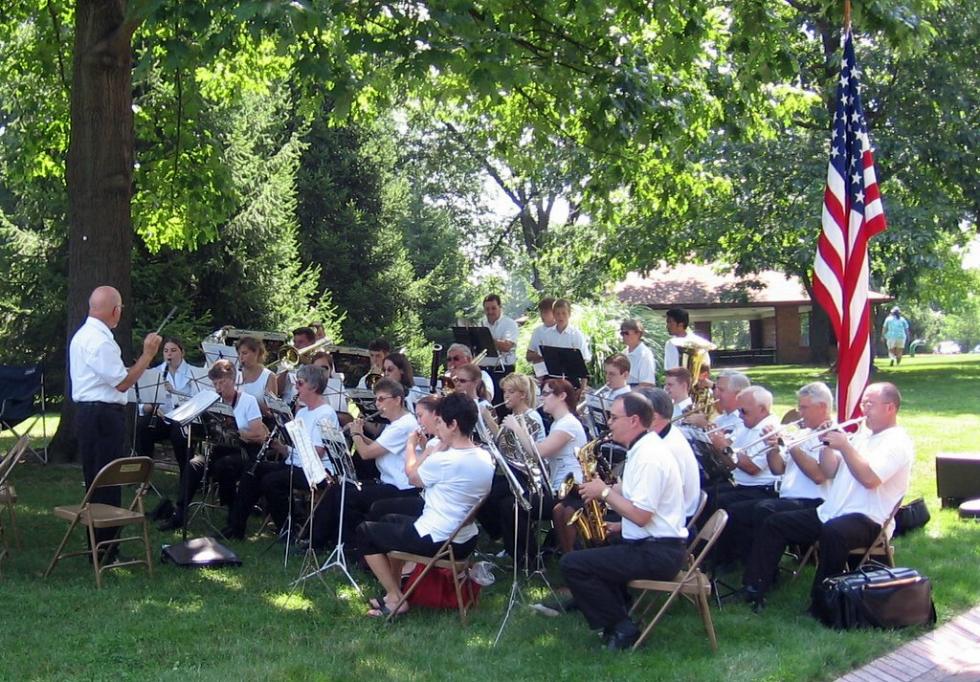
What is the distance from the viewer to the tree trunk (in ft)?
37.5

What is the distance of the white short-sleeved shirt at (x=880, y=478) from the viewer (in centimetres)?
676

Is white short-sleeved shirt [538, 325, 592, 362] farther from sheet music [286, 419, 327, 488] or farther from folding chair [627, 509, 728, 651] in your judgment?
folding chair [627, 509, 728, 651]

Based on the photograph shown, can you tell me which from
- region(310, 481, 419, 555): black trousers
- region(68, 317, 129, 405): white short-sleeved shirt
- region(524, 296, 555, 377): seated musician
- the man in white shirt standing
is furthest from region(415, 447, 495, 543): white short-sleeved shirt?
the man in white shirt standing

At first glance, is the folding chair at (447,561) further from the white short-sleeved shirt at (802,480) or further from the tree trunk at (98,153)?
the tree trunk at (98,153)

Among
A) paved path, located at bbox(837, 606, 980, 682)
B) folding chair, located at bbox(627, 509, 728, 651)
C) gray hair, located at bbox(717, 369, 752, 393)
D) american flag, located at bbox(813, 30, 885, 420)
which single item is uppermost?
american flag, located at bbox(813, 30, 885, 420)

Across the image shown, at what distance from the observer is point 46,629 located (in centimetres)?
662

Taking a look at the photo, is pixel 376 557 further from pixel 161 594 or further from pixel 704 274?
pixel 704 274

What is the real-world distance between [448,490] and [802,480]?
8.54ft

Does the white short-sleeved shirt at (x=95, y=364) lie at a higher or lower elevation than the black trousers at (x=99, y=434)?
higher

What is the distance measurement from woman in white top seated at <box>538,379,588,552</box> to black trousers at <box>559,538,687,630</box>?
4.92 ft

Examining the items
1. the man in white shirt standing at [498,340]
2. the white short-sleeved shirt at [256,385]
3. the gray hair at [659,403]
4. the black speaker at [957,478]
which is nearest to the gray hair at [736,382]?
the gray hair at [659,403]

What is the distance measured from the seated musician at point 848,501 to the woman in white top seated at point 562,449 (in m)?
1.33

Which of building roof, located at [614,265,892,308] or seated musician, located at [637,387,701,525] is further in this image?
building roof, located at [614,265,892,308]

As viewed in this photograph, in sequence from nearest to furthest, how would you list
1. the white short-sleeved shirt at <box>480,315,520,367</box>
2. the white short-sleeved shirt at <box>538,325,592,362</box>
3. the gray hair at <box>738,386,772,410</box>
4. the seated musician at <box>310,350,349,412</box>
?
the gray hair at <box>738,386,772,410</box> < the seated musician at <box>310,350,349,412</box> < the white short-sleeved shirt at <box>538,325,592,362</box> < the white short-sleeved shirt at <box>480,315,520,367</box>
